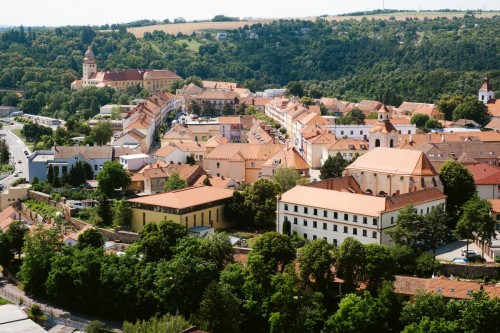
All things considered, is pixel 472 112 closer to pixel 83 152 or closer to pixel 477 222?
pixel 83 152

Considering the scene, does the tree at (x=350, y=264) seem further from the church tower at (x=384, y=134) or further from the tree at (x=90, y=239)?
the church tower at (x=384, y=134)

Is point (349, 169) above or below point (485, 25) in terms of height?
below

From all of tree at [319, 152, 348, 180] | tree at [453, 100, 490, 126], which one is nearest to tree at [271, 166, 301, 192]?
tree at [319, 152, 348, 180]

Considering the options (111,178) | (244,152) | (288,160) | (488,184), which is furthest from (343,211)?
(111,178)

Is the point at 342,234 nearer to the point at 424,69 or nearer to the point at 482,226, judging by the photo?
the point at 482,226

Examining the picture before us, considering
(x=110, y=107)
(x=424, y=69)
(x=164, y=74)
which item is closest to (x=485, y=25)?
(x=424, y=69)

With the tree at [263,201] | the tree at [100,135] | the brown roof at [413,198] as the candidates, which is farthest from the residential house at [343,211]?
the tree at [100,135]

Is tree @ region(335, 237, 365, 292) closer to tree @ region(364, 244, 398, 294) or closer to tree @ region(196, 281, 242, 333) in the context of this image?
tree @ region(364, 244, 398, 294)
